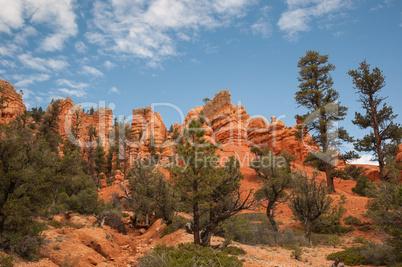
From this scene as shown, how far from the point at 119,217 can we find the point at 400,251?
20.2m

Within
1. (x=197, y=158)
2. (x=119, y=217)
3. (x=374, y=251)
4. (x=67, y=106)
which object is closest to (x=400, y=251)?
(x=374, y=251)

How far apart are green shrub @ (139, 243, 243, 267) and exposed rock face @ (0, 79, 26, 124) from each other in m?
54.5

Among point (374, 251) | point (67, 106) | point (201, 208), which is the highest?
point (67, 106)

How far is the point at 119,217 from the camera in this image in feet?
72.7

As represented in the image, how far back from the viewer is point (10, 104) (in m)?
52.5

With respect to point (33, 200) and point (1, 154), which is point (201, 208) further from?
point (1, 154)

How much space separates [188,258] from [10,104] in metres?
61.8

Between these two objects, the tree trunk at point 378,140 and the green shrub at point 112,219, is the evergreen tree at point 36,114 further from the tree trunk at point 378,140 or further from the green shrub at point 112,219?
the tree trunk at point 378,140

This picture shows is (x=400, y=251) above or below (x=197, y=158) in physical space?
below

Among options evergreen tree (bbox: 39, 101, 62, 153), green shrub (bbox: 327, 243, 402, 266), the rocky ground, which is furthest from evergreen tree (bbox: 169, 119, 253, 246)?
evergreen tree (bbox: 39, 101, 62, 153)

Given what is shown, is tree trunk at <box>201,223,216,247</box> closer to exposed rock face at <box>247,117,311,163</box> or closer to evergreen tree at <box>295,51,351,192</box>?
evergreen tree at <box>295,51,351,192</box>

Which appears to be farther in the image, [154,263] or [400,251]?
[400,251]

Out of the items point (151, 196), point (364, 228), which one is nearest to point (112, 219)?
point (151, 196)

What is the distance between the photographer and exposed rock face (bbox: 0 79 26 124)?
49.8 meters
